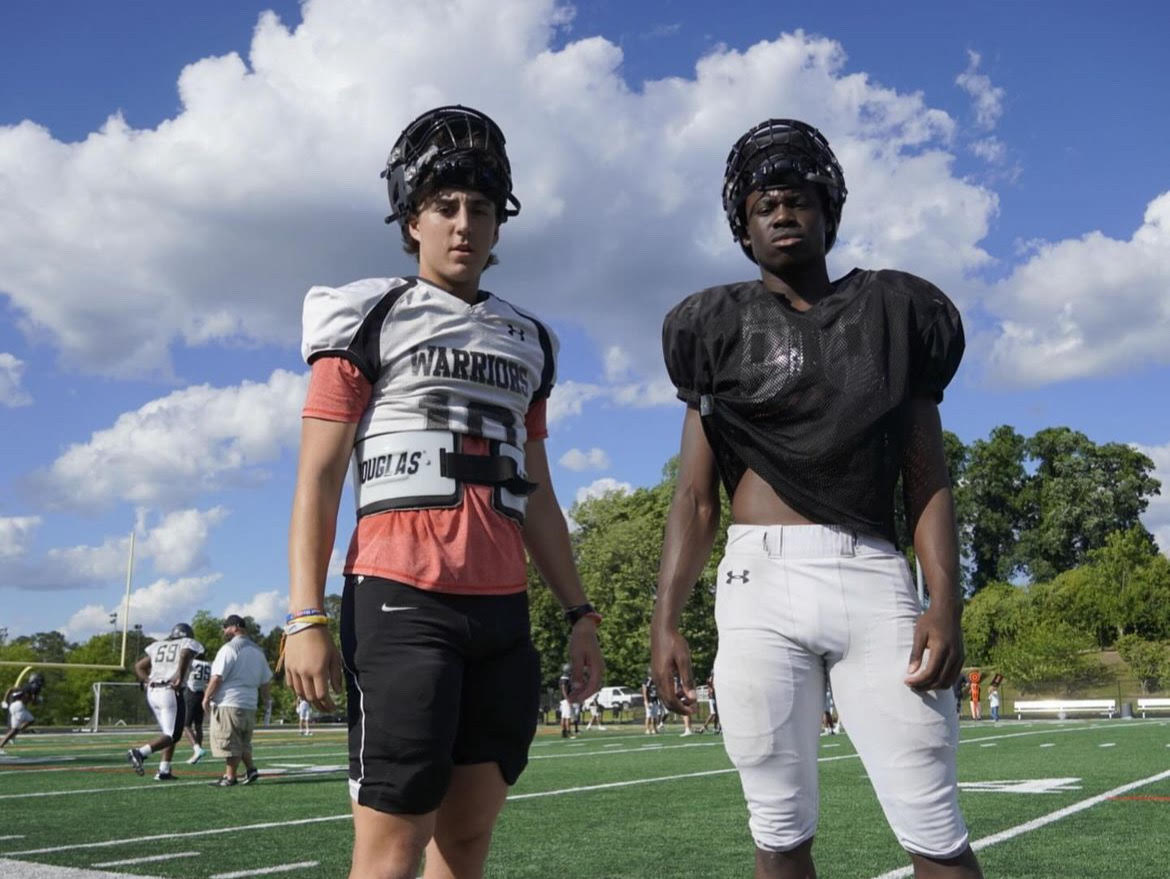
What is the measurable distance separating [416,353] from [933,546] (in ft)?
4.20

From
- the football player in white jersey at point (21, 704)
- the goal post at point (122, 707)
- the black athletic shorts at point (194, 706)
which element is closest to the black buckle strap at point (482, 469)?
the black athletic shorts at point (194, 706)

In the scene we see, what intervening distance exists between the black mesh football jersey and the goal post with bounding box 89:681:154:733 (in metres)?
44.4

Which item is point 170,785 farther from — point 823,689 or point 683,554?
point 823,689

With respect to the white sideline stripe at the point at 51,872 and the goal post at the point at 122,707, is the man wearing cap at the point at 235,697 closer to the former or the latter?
the white sideline stripe at the point at 51,872

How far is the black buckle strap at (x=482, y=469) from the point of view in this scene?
275 cm

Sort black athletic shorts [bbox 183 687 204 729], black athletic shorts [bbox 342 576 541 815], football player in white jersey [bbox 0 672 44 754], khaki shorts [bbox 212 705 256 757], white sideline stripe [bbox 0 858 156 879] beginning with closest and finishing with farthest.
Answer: black athletic shorts [bbox 342 576 541 815] → white sideline stripe [bbox 0 858 156 879] → khaki shorts [bbox 212 705 256 757] → black athletic shorts [bbox 183 687 204 729] → football player in white jersey [bbox 0 672 44 754]

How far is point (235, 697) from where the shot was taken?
12070mm

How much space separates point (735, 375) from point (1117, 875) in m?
4.33

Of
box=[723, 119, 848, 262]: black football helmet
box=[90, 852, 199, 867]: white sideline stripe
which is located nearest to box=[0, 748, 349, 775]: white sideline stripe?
box=[90, 852, 199, 867]: white sideline stripe

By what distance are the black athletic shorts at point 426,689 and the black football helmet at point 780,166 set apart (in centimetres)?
119

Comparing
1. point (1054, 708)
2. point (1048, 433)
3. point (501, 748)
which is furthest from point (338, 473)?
point (1048, 433)

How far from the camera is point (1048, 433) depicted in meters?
81.8

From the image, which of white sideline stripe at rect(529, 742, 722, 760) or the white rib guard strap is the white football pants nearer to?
the white rib guard strap

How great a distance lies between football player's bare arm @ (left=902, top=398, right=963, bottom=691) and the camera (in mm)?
2613
